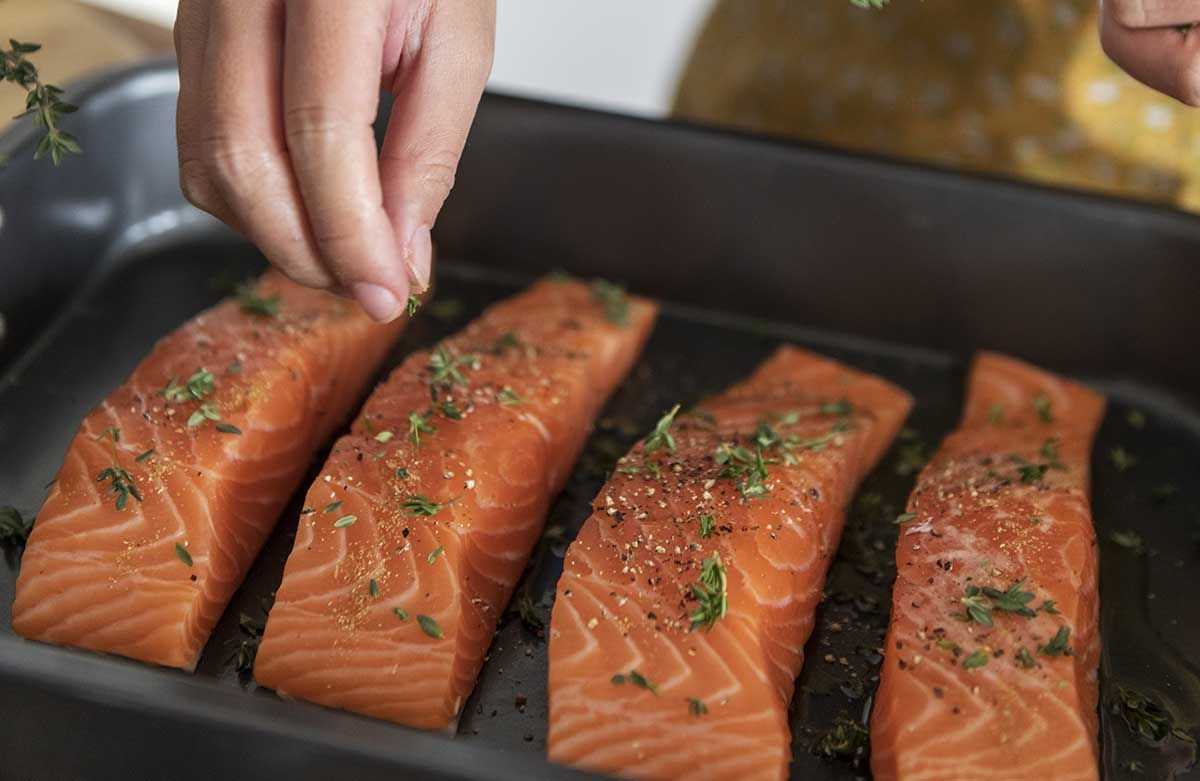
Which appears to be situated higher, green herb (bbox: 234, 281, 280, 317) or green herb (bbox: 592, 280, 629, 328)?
green herb (bbox: 234, 281, 280, 317)

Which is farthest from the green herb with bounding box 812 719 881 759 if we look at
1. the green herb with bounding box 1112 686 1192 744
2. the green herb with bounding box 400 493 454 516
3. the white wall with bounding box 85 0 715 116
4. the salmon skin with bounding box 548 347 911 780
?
the white wall with bounding box 85 0 715 116

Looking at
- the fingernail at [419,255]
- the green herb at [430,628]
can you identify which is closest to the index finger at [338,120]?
the fingernail at [419,255]

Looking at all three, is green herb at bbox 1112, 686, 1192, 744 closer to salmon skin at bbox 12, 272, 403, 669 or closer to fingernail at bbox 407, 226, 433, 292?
fingernail at bbox 407, 226, 433, 292

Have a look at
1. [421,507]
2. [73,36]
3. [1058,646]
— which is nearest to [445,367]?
[421,507]

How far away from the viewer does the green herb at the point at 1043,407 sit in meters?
3.24

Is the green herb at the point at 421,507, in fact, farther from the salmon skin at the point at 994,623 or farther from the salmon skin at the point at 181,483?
the salmon skin at the point at 994,623

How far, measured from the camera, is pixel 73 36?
4.29 m

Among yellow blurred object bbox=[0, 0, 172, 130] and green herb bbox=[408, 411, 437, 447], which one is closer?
green herb bbox=[408, 411, 437, 447]

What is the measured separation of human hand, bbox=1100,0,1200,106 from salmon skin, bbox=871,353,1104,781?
936 mm

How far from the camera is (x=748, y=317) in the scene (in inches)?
145

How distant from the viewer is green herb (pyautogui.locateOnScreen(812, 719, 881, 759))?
2.48 meters

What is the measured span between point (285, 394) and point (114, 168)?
1177mm

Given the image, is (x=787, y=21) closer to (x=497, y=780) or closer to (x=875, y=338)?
(x=875, y=338)

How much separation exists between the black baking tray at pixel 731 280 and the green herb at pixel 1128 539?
21 millimetres
